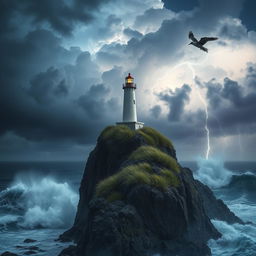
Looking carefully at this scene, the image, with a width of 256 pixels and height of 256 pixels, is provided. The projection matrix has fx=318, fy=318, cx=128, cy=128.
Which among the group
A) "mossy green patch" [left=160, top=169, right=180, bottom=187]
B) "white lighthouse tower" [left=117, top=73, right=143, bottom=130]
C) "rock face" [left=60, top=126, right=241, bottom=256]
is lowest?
"rock face" [left=60, top=126, right=241, bottom=256]

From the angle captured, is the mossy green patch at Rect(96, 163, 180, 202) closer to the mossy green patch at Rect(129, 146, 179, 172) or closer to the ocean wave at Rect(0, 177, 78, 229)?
the mossy green patch at Rect(129, 146, 179, 172)

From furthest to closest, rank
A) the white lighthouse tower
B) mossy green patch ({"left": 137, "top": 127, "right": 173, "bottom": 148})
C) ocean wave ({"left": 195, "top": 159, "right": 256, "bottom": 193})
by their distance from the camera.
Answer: ocean wave ({"left": 195, "top": 159, "right": 256, "bottom": 193})
the white lighthouse tower
mossy green patch ({"left": 137, "top": 127, "right": 173, "bottom": 148})

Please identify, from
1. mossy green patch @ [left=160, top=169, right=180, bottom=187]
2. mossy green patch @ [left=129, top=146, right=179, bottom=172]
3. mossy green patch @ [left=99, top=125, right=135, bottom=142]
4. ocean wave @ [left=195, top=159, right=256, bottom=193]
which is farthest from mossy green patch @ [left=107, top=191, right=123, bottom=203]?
ocean wave @ [left=195, top=159, right=256, bottom=193]

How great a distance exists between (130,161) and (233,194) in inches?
1657

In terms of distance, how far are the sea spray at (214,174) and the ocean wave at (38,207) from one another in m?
36.3

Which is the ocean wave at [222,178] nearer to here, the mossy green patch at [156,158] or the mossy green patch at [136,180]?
the mossy green patch at [156,158]

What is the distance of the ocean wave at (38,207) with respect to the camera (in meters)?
39.2

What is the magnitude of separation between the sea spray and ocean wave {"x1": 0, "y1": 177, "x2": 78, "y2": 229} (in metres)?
36.3

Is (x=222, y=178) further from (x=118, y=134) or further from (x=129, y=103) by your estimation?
(x=118, y=134)

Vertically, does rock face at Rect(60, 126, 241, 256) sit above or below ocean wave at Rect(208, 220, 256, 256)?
above

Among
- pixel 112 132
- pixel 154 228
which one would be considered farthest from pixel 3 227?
pixel 154 228

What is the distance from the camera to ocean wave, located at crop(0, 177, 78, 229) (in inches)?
1543

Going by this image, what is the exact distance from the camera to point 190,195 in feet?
75.7

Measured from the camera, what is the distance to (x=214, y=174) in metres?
83.4
